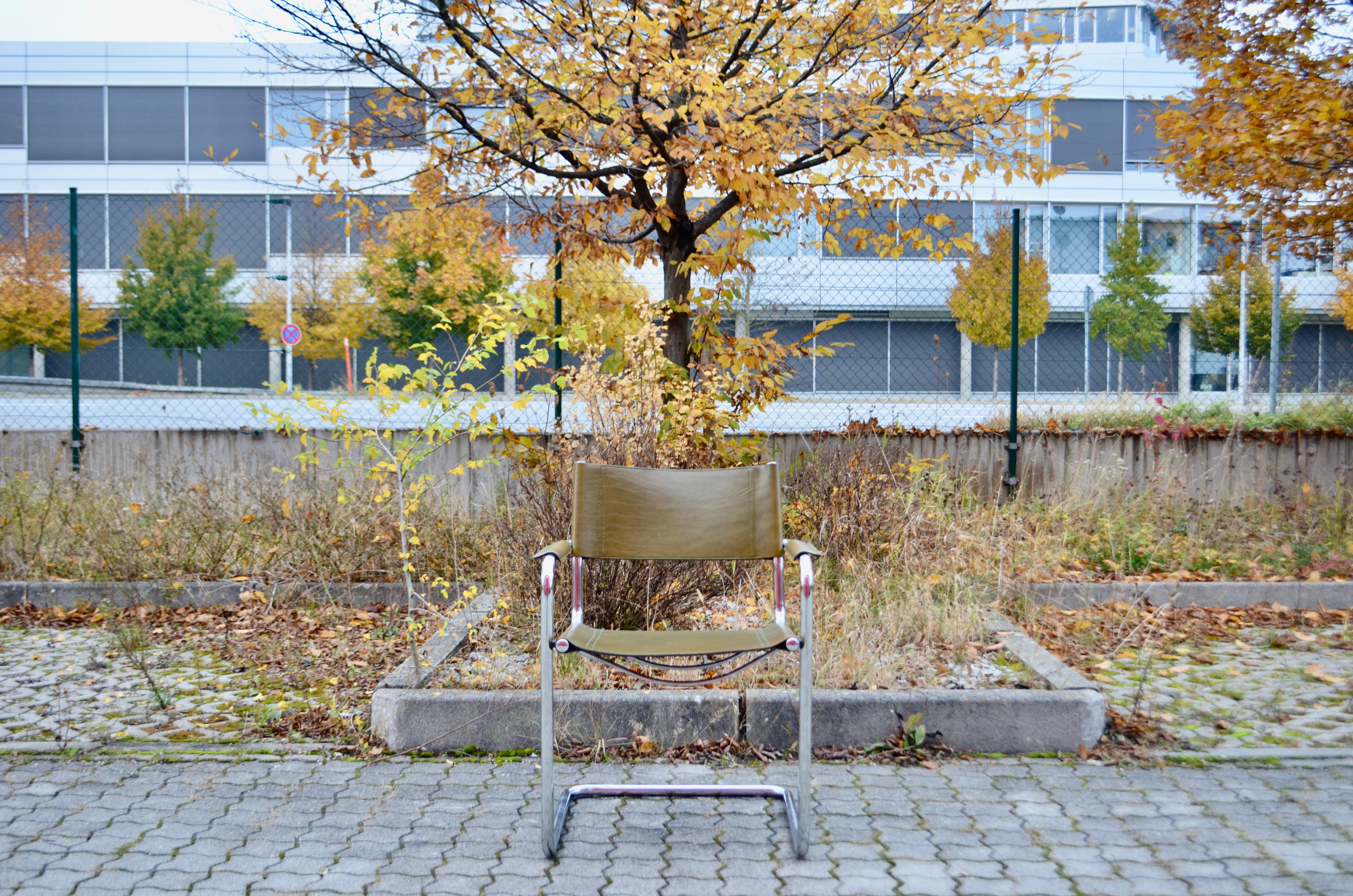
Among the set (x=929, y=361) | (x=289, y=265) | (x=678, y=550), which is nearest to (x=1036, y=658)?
(x=678, y=550)

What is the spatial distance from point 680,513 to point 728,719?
2.56 ft

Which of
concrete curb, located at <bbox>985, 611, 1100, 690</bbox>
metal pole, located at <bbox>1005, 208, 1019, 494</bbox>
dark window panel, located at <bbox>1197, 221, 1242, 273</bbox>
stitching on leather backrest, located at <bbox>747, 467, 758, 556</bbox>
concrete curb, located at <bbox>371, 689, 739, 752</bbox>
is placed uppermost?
dark window panel, located at <bbox>1197, 221, 1242, 273</bbox>

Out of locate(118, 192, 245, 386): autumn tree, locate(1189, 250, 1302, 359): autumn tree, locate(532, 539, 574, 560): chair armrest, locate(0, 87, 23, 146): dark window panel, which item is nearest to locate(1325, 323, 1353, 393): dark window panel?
locate(1189, 250, 1302, 359): autumn tree

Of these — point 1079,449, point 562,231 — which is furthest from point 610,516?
point 1079,449

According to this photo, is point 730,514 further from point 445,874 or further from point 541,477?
point 541,477

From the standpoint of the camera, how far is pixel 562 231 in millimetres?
5457

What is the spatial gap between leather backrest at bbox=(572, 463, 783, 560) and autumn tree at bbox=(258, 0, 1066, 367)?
1.76m

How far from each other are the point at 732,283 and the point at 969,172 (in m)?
1.40

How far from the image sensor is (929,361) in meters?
8.52

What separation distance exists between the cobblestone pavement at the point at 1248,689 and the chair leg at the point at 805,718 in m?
1.63

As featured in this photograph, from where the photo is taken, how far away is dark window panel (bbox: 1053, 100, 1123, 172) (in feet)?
87.0

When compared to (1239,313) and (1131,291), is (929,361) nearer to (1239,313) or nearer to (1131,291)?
(1239,313)

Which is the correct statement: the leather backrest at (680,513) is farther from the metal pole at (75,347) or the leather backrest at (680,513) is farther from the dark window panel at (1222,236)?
the dark window panel at (1222,236)

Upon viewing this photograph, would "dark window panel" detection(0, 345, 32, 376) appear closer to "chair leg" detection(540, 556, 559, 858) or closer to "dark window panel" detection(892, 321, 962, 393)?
"dark window panel" detection(892, 321, 962, 393)
